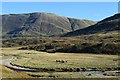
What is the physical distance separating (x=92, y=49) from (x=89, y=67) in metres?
81.1

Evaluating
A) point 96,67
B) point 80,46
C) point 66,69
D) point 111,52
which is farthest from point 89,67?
point 80,46

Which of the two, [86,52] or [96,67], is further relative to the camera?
[86,52]

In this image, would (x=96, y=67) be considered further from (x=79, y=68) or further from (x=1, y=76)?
(x=1, y=76)

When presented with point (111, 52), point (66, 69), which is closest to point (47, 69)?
point (66, 69)

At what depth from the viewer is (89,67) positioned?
332 feet

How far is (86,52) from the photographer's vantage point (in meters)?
183

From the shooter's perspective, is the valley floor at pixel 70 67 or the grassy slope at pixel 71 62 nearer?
the valley floor at pixel 70 67

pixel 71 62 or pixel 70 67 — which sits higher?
pixel 71 62

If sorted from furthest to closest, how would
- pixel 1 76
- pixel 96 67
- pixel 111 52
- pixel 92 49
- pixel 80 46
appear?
pixel 80 46 < pixel 92 49 < pixel 111 52 < pixel 96 67 < pixel 1 76

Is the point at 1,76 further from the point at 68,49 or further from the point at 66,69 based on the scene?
the point at 68,49

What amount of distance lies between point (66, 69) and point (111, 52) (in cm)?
7768

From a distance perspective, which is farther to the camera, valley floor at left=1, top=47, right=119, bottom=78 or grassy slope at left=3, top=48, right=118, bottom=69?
grassy slope at left=3, top=48, right=118, bottom=69

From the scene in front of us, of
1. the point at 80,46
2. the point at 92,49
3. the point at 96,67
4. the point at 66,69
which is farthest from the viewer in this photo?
the point at 80,46

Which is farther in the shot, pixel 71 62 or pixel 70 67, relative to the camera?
pixel 71 62
